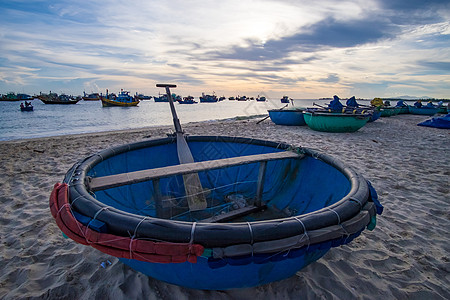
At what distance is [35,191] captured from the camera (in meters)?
4.32

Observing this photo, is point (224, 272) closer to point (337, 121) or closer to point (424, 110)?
point (337, 121)

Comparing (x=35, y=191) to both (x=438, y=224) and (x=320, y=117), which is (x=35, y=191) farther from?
(x=320, y=117)

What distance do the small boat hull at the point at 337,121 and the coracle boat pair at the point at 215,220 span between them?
9.43 meters

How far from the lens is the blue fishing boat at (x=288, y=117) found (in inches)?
571

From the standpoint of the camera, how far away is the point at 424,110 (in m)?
26.0

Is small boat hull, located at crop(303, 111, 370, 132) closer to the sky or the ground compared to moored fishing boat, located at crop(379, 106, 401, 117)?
closer to the ground

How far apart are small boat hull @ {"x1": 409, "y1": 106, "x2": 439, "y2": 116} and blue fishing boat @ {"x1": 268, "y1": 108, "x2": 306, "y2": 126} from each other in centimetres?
2163

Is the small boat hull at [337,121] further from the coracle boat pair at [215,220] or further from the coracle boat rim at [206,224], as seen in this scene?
the coracle boat rim at [206,224]

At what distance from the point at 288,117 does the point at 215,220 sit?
1300cm

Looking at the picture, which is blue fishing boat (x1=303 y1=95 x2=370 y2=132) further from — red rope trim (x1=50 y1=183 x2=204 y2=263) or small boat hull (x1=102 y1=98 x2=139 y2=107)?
small boat hull (x1=102 y1=98 x2=139 y2=107)

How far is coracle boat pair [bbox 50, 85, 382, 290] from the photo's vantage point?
4.35 ft

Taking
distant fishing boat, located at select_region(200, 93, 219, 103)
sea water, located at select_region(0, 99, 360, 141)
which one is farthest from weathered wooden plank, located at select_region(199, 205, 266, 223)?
distant fishing boat, located at select_region(200, 93, 219, 103)

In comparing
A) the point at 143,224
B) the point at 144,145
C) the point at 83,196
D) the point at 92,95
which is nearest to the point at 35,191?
the point at 144,145

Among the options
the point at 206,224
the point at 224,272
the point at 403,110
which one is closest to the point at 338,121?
the point at 224,272
